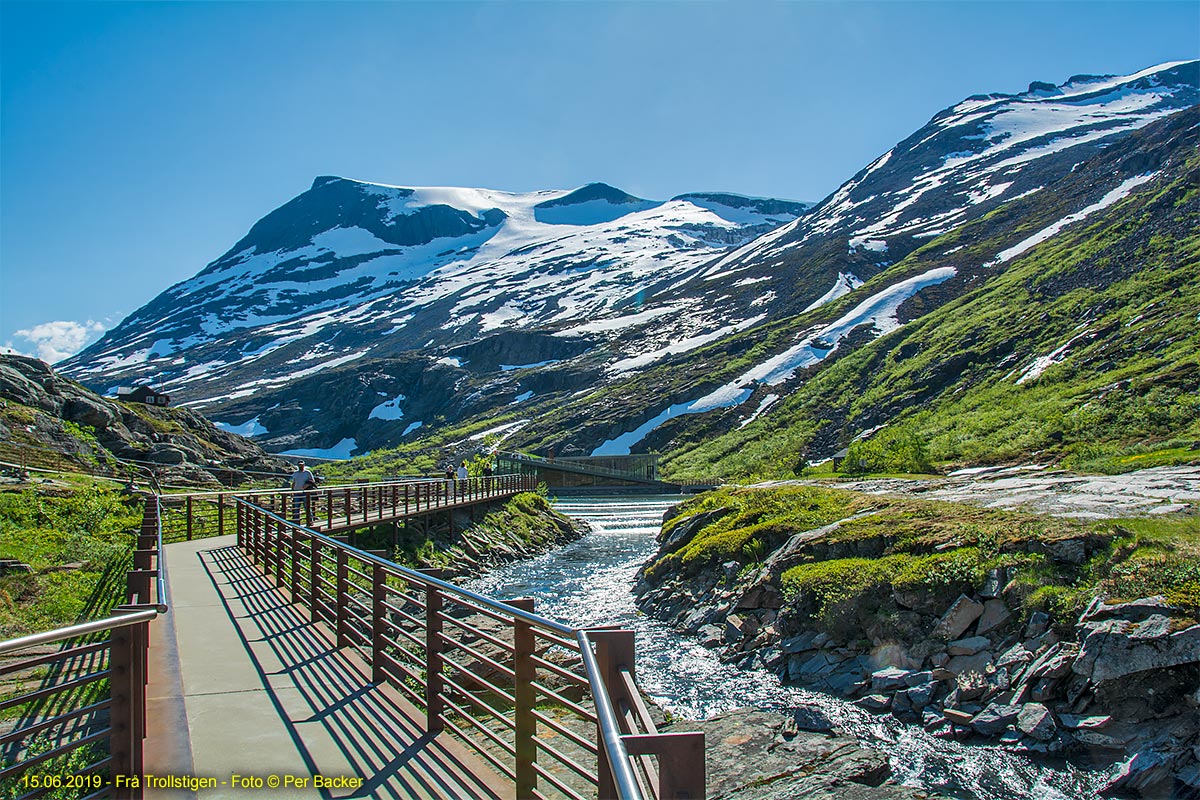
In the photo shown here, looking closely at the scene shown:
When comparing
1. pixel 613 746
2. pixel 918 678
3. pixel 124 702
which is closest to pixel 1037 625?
pixel 918 678

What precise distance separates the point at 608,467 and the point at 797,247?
102 meters

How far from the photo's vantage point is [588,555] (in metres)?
29.2

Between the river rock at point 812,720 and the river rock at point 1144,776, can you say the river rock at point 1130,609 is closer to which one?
the river rock at point 1144,776

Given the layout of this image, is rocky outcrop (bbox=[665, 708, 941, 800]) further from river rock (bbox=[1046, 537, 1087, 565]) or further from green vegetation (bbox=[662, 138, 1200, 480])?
green vegetation (bbox=[662, 138, 1200, 480])

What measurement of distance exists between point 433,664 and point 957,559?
948 centimetres

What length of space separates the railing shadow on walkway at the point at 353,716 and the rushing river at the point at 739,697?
202cm

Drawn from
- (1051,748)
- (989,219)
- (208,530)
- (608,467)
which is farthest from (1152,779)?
(989,219)

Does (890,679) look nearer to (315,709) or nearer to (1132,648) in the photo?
(1132,648)

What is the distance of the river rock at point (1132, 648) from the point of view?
8.20 meters

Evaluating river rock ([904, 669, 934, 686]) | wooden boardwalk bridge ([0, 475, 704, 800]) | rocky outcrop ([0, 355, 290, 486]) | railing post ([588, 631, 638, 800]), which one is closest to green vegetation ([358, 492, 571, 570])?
wooden boardwalk bridge ([0, 475, 704, 800])

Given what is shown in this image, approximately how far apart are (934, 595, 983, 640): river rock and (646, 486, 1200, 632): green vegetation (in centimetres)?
32

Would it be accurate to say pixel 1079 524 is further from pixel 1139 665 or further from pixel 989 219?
pixel 989 219

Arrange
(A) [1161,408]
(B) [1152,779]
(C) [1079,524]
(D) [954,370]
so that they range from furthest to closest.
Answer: (D) [954,370] < (A) [1161,408] < (C) [1079,524] < (B) [1152,779]

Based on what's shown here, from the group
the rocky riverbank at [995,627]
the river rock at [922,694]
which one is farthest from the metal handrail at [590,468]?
the river rock at [922,694]
